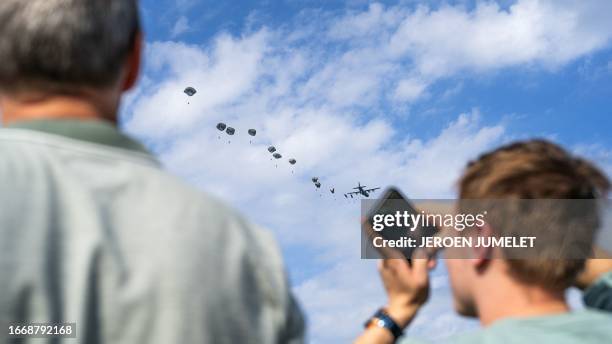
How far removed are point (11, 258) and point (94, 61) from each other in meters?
0.95

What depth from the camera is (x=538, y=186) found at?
4.66 metres

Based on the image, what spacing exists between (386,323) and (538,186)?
1.50 metres

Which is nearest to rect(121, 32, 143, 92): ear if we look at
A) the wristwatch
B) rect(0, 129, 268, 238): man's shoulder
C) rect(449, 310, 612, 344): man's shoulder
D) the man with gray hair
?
the man with gray hair

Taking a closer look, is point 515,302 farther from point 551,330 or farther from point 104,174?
point 104,174

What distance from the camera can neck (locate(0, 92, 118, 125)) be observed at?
292 cm

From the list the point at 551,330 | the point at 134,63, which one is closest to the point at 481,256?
the point at 551,330

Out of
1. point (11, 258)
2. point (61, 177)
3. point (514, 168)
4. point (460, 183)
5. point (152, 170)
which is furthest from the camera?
point (460, 183)

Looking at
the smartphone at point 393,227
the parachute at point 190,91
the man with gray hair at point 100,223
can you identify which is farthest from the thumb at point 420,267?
the parachute at point 190,91

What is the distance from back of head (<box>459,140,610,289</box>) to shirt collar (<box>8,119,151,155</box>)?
9.02 ft

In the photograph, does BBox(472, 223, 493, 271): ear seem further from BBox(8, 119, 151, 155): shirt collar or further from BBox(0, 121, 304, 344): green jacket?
BBox(8, 119, 151, 155): shirt collar

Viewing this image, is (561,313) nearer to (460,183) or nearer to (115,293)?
(460,183)

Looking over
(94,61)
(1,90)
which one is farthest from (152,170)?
(1,90)

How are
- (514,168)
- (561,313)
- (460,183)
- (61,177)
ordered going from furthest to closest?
(460,183) < (514,168) < (561,313) < (61,177)

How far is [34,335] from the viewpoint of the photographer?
8.39 ft
